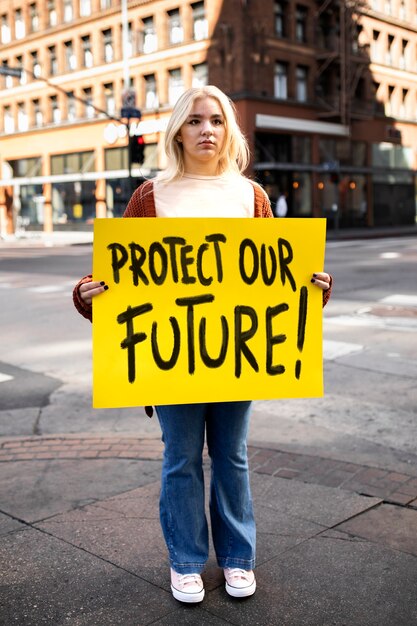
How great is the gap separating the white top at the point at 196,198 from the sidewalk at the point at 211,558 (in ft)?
5.09

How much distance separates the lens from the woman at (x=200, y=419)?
119 inches

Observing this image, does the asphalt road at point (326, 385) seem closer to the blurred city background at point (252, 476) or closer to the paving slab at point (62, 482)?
the blurred city background at point (252, 476)

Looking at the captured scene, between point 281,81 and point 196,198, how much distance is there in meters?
39.6

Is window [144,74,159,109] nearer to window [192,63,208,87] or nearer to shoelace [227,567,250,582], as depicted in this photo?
window [192,63,208,87]

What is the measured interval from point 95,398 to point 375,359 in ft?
18.1

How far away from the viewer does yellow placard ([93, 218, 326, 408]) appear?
298 cm

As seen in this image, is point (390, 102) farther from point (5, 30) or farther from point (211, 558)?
point (211, 558)

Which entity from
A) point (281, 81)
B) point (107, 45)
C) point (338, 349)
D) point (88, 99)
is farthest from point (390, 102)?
point (338, 349)

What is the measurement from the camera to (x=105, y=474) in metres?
4.52

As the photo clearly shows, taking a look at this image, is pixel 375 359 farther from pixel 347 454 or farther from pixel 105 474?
pixel 105 474

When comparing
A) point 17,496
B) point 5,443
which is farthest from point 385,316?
point 17,496

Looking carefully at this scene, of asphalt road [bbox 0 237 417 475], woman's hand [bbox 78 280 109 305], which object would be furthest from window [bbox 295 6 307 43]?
woman's hand [bbox 78 280 109 305]

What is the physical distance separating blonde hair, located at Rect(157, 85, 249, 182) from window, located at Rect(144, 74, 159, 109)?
1561 inches

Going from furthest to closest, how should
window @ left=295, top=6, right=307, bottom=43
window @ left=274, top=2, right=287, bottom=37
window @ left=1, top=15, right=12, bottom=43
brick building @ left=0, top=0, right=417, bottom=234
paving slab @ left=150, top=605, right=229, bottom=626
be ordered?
window @ left=1, top=15, right=12, bottom=43 < window @ left=295, top=6, right=307, bottom=43 < window @ left=274, top=2, right=287, bottom=37 < brick building @ left=0, top=0, right=417, bottom=234 < paving slab @ left=150, top=605, right=229, bottom=626
